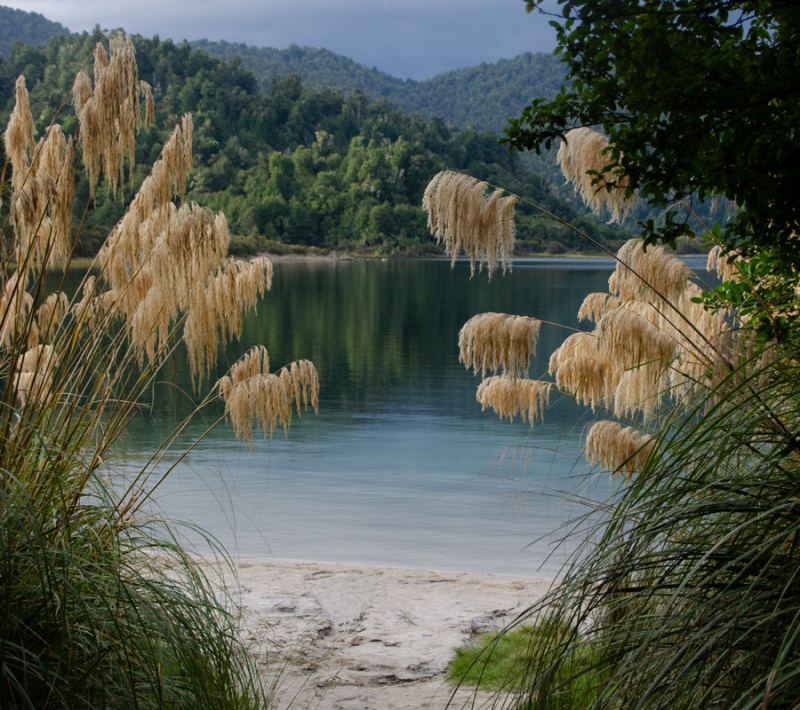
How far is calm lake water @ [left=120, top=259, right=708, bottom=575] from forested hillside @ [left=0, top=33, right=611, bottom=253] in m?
48.7

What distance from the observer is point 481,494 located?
8.77 meters

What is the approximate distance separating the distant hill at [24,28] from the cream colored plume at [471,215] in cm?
16234

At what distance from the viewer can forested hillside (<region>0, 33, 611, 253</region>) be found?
7394 centimetres

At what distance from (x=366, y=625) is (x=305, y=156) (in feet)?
267

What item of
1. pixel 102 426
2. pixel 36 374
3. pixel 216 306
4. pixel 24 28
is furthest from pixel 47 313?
pixel 24 28

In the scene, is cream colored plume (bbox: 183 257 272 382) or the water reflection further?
the water reflection

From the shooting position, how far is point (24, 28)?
14838cm

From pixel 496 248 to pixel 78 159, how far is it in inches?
66.4

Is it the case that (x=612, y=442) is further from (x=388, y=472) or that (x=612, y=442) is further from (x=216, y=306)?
(x=388, y=472)

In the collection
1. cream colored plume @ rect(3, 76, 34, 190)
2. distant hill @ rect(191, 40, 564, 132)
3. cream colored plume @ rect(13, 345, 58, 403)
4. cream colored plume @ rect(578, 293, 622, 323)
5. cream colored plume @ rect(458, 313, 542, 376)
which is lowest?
cream colored plume @ rect(13, 345, 58, 403)

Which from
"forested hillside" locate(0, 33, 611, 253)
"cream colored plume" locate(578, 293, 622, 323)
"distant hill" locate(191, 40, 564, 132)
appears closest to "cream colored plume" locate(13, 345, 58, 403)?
"cream colored plume" locate(578, 293, 622, 323)

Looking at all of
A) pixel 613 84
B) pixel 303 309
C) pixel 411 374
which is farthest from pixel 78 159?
pixel 303 309

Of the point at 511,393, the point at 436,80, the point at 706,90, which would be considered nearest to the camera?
the point at 706,90

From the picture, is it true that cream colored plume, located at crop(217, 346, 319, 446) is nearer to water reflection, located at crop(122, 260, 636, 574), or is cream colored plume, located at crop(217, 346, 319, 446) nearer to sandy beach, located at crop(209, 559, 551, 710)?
water reflection, located at crop(122, 260, 636, 574)
